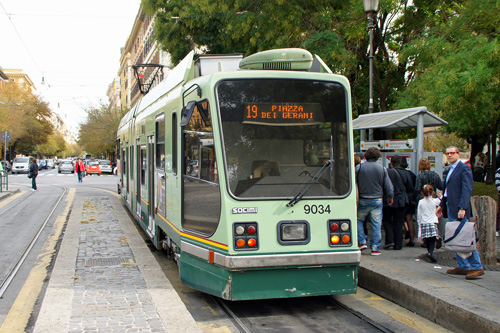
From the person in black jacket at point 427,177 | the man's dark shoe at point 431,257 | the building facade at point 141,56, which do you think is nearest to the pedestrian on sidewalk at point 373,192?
the man's dark shoe at point 431,257

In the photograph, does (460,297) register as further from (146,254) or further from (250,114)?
(146,254)

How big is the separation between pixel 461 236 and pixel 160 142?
174 inches

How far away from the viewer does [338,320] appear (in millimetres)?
5449

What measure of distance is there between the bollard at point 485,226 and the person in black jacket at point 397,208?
4.66 feet

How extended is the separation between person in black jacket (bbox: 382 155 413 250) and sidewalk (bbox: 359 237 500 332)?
1.98 feet

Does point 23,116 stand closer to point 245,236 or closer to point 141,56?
point 141,56

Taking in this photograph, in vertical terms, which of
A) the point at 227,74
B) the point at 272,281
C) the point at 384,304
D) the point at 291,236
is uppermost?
the point at 227,74

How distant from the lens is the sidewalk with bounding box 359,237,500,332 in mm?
5023

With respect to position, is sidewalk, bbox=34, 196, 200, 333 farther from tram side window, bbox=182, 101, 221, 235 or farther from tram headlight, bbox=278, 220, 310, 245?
tram headlight, bbox=278, 220, 310, 245

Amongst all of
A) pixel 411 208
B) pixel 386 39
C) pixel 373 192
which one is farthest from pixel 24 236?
pixel 386 39

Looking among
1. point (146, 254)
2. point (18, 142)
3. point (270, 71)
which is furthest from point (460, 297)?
point (18, 142)

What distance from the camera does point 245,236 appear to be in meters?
5.38

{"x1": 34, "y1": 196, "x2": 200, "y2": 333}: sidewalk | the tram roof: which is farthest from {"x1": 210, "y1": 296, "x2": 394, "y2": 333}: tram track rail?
the tram roof

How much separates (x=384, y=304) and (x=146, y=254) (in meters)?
3.98
